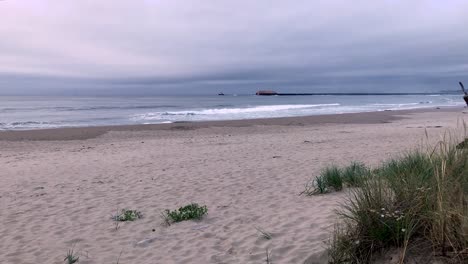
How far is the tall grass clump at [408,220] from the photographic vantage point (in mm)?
3180

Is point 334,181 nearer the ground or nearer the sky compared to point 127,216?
nearer the sky

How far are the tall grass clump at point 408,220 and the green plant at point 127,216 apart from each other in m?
3.18

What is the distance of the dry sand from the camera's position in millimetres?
4645

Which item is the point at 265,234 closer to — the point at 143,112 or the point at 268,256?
the point at 268,256

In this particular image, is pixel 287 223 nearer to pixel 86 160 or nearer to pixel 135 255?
pixel 135 255

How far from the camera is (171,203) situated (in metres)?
6.99

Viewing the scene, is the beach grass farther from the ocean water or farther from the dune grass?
the ocean water

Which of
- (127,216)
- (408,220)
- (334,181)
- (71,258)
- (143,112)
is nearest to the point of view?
(408,220)

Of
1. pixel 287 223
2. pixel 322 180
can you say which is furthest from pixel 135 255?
pixel 322 180

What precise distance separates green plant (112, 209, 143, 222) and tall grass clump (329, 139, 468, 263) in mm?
3181

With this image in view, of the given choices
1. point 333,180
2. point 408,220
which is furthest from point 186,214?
point 408,220

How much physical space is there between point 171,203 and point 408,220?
4.33 m

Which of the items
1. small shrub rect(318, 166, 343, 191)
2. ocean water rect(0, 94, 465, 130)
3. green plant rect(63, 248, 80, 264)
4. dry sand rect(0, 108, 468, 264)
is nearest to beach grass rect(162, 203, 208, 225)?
dry sand rect(0, 108, 468, 264)

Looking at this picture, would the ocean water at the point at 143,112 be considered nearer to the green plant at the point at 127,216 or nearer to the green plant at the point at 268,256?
the green plant at the point at 127,216
